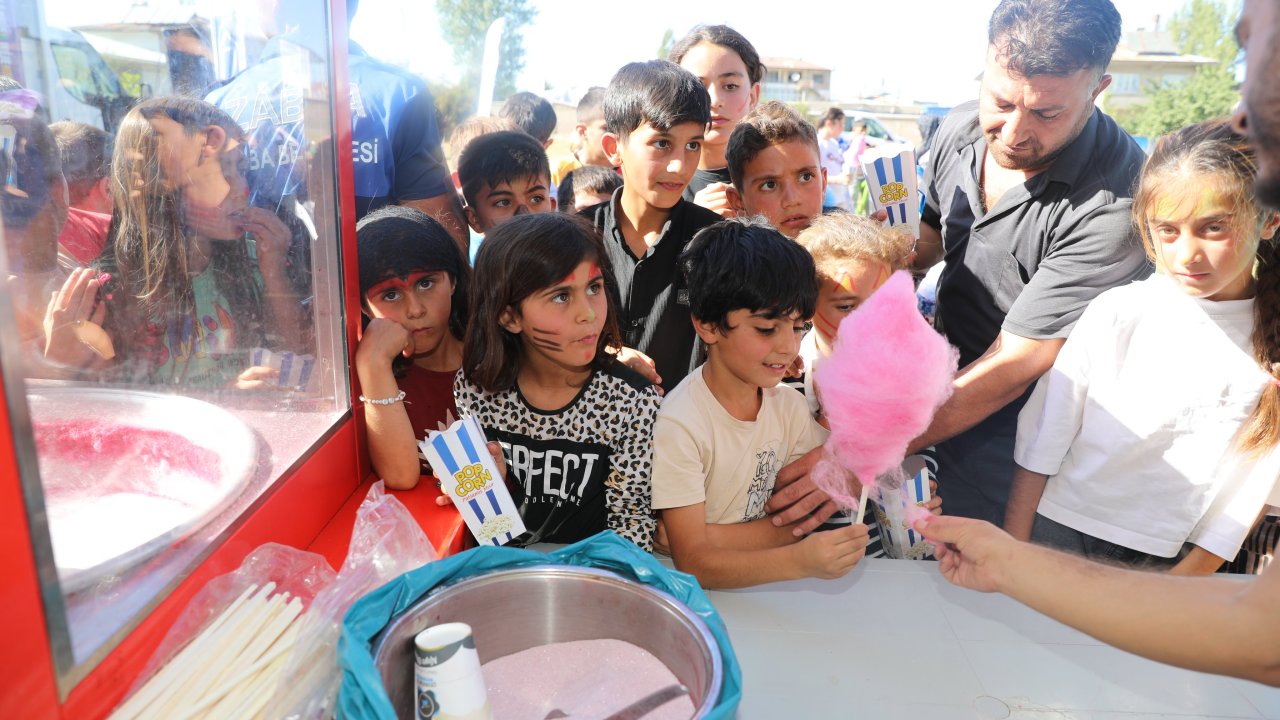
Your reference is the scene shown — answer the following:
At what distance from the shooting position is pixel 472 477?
1418mm

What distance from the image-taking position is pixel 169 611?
0.93 metres

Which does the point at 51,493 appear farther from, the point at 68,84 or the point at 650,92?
the point at 650,92

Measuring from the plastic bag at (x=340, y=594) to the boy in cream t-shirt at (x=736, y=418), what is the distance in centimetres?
53

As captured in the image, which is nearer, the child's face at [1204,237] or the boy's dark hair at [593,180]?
the child's face at [1204,237]

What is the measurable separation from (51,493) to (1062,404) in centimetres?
198

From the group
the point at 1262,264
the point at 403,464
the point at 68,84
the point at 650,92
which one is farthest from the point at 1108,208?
the point at 68,84

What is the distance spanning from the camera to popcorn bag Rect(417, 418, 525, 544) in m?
1.40

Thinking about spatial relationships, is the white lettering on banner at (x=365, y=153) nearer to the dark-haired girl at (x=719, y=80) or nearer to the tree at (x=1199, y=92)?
the dark-haired girl at (x=719, y=80)

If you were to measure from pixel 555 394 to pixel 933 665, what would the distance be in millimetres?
908

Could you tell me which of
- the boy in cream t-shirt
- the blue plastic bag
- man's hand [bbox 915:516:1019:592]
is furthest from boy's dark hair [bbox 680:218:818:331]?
the blue plastic bag

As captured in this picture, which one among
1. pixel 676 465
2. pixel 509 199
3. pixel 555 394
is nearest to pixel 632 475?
pixel 676 465

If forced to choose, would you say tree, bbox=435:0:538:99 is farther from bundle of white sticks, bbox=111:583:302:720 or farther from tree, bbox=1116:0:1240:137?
bundle of white sticks, bbox=111:583:302:720

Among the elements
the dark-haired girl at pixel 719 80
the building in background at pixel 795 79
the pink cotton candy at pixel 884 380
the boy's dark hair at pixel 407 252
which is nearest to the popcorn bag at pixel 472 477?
the boy's dark hair at pixel 407 252

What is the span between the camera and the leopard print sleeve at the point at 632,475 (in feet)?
5.26
